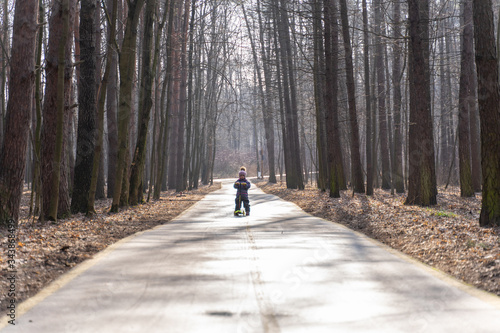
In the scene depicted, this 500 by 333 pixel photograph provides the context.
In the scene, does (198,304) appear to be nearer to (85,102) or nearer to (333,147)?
(85,102)

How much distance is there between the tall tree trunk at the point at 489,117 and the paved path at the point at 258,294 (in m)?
2.93

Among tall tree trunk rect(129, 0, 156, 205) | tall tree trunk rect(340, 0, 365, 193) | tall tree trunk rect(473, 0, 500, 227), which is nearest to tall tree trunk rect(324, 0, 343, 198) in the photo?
tall tree trunk rect(340, 0, 365, 193)

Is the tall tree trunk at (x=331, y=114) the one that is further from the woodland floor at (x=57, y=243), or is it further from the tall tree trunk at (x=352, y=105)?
the woodland floor at (x=57, y=243)

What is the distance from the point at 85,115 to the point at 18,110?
4822 millimetres

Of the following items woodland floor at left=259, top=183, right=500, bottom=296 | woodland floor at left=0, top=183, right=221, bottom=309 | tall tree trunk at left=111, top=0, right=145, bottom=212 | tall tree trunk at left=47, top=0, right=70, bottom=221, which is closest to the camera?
woodland floor at left=0, top=183, right=221, bottom=309

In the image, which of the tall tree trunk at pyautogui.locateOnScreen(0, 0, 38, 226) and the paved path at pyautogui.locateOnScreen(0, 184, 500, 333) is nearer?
the paved path at pyautogui.locateOnScreen(0, 184, 500, 333)

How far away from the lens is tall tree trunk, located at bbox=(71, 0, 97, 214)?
15258 mm

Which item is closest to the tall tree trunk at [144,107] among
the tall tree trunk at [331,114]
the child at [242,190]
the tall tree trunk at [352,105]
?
the child at [242,190]

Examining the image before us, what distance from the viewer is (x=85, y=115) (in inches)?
616

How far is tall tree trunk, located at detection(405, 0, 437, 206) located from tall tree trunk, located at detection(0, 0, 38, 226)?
11519mm

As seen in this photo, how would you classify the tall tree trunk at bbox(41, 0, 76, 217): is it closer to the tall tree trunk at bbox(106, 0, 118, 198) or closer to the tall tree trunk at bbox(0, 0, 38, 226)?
the tall tree trunk at bbox(0, 0, 38, 226)

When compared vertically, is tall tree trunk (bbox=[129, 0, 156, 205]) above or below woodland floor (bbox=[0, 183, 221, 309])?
above

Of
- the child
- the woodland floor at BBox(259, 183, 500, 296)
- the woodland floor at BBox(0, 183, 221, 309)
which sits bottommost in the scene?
the woodland floor at BBox(259, 183, 500, 296)

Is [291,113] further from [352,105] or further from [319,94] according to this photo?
[352,105]
